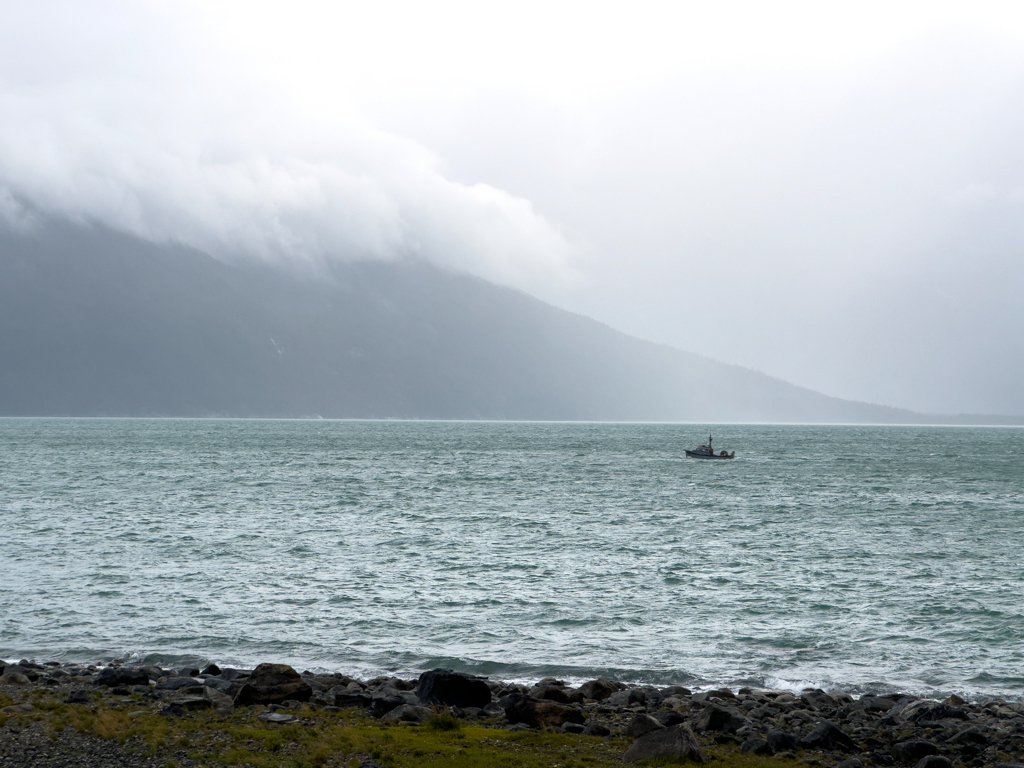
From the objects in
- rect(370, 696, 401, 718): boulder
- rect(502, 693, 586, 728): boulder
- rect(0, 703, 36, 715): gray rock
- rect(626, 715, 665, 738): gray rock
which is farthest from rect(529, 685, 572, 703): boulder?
rect(0, 703, 36, 715): gray rock

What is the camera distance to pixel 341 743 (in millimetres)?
14562

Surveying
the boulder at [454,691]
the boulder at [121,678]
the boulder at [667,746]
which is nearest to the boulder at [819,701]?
the boulder at [667,746]

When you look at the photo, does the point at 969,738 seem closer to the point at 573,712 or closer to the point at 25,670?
the point at 573,712

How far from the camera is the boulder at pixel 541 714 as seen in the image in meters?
16.4

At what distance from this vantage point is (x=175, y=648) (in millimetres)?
24828

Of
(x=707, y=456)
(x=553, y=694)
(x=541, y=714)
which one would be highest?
(x=707, y=456)

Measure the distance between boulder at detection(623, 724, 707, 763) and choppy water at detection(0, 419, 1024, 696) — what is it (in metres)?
8.41

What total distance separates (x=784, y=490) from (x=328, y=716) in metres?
69.1

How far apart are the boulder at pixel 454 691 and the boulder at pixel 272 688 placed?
7.53ft

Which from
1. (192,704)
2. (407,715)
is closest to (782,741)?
(407,715)

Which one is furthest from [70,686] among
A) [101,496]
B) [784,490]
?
[784,490]

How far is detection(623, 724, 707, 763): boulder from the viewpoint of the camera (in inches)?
550

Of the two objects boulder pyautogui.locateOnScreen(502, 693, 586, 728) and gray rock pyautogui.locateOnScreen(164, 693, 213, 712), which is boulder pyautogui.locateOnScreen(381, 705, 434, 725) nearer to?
boulder pyautogui.locateOnScreen(502, 693, 586, 728)

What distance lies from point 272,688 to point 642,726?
7088 millimetres
